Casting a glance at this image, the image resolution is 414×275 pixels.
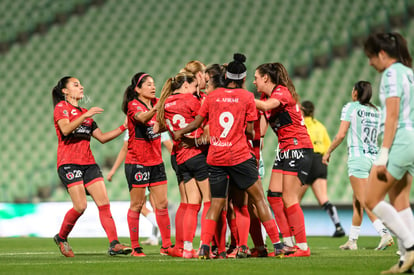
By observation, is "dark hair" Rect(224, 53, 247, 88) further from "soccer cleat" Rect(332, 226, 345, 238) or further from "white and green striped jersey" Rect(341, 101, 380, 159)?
"soccer cleat" Rect(332, 226, 345, 238)

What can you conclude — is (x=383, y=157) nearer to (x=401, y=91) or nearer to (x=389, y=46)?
(x=401, y=91)

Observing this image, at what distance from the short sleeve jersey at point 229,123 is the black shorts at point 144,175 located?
176 cm

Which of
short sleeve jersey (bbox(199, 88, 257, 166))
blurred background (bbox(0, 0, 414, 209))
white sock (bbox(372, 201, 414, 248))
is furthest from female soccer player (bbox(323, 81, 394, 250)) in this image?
blurred background (bbox(0, 0, 414, 209))

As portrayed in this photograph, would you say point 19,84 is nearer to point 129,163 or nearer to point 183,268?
point 129,163

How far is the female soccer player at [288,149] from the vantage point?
8.00m

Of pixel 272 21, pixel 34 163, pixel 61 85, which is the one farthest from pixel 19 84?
pixel 61 85

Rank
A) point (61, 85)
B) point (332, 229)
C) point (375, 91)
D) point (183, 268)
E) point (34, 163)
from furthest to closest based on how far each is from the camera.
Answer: point (34, 163)
point (375, 91)
point (332, 229)
point (61, 85)
point (183, 268)

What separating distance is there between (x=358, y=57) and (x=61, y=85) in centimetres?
1219

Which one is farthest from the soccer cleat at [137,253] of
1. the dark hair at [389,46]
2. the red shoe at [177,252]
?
the dark hair at [389,46]

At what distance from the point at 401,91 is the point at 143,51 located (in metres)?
16.8

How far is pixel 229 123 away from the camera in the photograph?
7.37m

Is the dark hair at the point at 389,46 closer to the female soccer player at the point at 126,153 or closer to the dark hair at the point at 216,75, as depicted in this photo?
the dark hair at the point at 216,75

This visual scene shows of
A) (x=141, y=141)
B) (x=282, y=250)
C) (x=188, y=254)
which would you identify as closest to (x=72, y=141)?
(x=141, y=141)

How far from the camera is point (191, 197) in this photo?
317 inches
